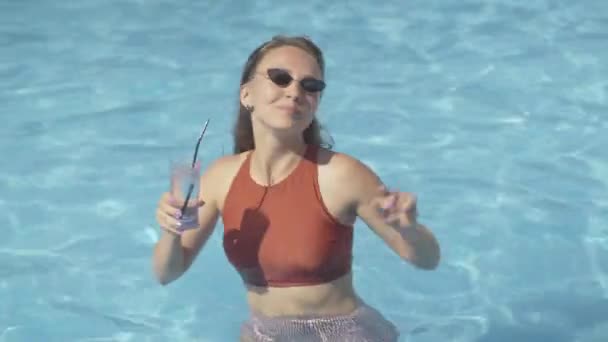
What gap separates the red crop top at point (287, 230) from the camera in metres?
3.07

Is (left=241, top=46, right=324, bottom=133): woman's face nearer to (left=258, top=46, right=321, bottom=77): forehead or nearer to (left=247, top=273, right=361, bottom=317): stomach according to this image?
(left=258, top=46, right=321, bottom=77): forehead

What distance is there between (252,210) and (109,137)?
3003 millimetres

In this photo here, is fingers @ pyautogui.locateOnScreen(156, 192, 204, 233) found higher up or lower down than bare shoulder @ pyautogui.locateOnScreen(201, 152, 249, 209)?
higher up

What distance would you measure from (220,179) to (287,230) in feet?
1.01

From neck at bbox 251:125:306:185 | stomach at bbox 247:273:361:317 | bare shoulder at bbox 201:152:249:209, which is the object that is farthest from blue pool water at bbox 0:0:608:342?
neck at bbox 251:125:306:185

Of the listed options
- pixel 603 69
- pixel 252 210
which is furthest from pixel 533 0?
pixel 252 210

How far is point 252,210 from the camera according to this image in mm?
3123

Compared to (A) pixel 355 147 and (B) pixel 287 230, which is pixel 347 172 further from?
(A) pixel 355 147

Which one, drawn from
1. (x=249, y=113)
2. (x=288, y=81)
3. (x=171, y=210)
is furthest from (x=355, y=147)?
(x=171, y=210)

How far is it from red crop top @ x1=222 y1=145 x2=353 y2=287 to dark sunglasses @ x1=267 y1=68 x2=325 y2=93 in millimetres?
243

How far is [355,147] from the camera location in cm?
577

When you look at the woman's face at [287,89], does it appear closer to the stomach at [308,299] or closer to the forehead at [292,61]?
the forehead at [292,61]

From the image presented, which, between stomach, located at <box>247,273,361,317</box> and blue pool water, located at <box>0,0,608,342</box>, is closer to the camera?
stomach, located at <box>247,273,361,317</box>

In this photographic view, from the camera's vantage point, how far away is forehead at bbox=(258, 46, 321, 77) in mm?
3025
